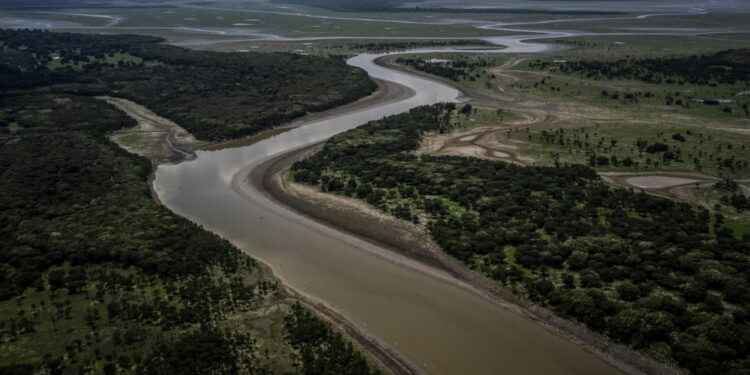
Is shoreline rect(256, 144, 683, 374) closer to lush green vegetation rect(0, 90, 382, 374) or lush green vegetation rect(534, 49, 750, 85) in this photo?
lush green vegetation rect(0, 90, 382, 374)

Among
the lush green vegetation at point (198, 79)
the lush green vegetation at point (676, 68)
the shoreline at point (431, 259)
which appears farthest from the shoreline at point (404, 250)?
the lush green vegetation at point (676, 68)

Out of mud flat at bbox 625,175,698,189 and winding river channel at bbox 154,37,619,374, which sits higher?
mud flat at bbox 625,175,698,189

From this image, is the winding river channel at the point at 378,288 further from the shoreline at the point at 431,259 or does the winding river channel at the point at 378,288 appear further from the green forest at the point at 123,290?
the green forest at the point at 123,290

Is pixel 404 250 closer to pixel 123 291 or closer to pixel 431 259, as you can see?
pixel 431 259

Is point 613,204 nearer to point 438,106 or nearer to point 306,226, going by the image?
point 306,226

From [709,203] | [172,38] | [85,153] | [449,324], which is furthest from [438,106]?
[172,38]

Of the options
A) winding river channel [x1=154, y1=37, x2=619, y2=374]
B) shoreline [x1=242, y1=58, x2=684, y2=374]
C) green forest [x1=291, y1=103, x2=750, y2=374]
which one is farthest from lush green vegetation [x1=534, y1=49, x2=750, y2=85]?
winding river channel [x1=154, y1=37, x2=619, y2=374]
